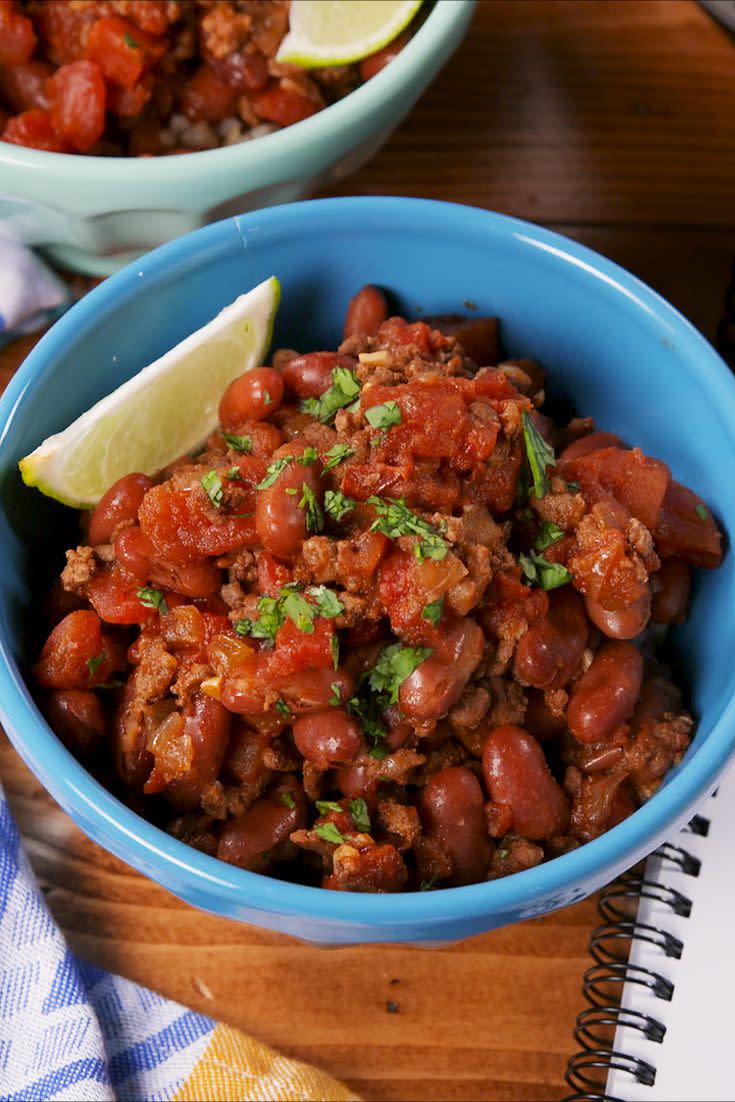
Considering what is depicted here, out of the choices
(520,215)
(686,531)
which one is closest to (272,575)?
(686,531)

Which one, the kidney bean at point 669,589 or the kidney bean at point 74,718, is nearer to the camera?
the kidney bean at point 74,718

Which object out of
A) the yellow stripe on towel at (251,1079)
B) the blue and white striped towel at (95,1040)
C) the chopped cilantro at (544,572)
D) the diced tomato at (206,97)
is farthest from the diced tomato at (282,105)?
the yellow stripe on towel at (251,1079)

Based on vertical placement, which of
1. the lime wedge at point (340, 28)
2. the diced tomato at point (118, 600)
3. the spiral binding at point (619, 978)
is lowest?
the spiral binding at point (619, 978)

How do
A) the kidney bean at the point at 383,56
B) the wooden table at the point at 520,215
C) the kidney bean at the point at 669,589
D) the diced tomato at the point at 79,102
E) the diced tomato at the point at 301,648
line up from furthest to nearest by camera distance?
the kidney bean at the point at 383,56
the diced tomato at the point at 79,102
the wooden table at the point at 520,215
the kidney bean at the point at 669,589
the diced tomato at the point at 301,648

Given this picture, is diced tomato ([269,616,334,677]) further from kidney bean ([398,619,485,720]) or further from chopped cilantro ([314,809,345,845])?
chopped cilantro ([314,809,345,845])

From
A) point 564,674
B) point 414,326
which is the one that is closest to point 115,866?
point 564,674

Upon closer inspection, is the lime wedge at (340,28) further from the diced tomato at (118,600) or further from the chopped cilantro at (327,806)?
the chopped cilantro at (327,806)
